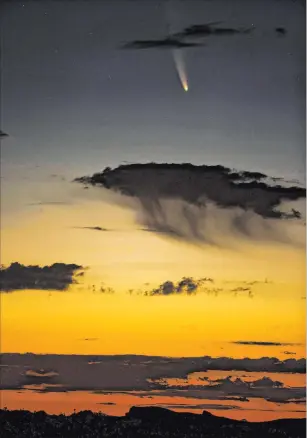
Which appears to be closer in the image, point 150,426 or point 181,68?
point 150,426

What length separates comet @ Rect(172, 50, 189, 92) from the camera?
4805mm

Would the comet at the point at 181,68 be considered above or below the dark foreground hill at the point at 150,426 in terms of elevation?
above

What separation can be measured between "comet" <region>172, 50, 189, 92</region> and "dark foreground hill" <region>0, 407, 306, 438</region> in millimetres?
1403

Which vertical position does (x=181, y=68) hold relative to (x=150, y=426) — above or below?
above

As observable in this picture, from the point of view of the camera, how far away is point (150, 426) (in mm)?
4680

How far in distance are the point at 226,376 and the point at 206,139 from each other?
102 centimetres

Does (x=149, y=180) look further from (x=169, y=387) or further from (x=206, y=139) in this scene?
(x=169, y=387)

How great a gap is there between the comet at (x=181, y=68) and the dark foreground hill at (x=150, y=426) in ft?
4.60

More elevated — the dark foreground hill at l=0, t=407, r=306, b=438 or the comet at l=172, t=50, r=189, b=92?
the comet at l=172, t=50, r=189, b=92

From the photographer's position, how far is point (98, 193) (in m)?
4.87

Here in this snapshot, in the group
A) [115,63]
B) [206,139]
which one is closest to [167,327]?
[206,139]

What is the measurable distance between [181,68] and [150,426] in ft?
5.07

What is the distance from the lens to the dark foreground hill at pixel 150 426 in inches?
183

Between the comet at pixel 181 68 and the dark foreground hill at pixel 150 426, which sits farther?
the comet at pixel 181 68
